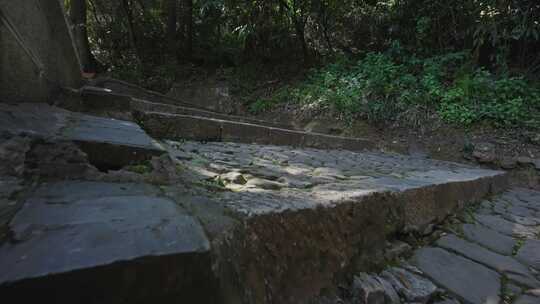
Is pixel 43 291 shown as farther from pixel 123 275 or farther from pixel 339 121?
pixel 339 121

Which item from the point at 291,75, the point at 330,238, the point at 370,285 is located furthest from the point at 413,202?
the point at 291,75

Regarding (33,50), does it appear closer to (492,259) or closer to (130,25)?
(492,259)

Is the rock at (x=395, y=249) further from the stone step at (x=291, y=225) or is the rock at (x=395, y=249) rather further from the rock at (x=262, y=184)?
the rock at (x=262, y=184)

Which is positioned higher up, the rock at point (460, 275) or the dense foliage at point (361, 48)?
the dense foliage at point (361, 48)

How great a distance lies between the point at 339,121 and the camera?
563 cm

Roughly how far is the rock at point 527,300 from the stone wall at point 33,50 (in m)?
2.52

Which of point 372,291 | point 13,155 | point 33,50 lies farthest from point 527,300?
point 33,50

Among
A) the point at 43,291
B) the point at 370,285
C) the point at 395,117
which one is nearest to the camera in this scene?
the point at 43,291

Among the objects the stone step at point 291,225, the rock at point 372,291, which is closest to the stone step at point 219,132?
the stone step at point 291,225

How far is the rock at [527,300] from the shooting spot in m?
1.15

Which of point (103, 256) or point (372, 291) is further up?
point (103, 256)

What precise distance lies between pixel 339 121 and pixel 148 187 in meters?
5.13

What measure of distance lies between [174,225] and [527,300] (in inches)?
57.6

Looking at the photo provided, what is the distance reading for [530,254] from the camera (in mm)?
1636
